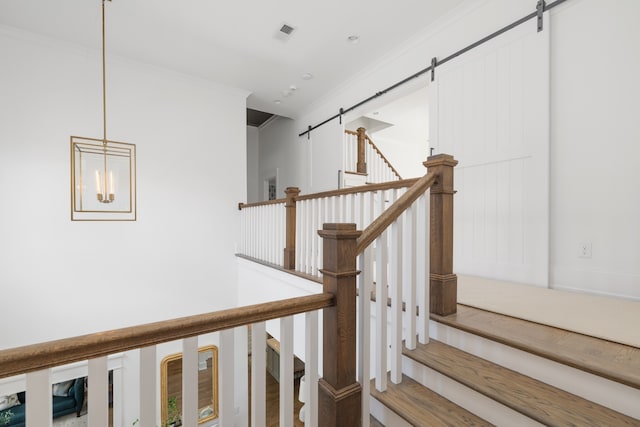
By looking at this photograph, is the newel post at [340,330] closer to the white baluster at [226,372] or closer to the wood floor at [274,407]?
the white baluster at [226,372]

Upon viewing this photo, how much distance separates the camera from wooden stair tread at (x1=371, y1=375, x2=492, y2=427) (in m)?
1.31

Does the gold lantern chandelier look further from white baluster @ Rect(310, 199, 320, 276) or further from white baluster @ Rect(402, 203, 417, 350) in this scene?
white baluster @ Rect(402, 203, 417, 350)

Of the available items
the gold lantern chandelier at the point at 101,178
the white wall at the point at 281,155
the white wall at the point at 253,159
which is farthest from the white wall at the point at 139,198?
the white wall at the point at 253,159

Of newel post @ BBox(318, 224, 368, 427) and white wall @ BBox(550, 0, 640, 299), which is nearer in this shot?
newel post @ BBox(318, 224, 368, 427)

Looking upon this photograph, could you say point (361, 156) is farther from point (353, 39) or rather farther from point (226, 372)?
point (226, 372)

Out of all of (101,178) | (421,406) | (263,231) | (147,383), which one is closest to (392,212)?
(421,406)

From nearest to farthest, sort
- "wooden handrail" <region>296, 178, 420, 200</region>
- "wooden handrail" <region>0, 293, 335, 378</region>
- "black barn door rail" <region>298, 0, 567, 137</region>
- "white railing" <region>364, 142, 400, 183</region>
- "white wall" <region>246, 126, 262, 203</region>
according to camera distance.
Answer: "wooden handrail" <region>0, 293, 335, 378</region>
"wooden handrail" <region>296, 178, 420, 200</region>
"black barn door rail" <region>298, 0, 567, 137</region>
"white railing" <region>364, 142, 400, 183</region>
"white wall" <region>246, 126, 262, 203</region>

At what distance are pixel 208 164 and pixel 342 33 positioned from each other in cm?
272

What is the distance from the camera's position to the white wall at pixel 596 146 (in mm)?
1978

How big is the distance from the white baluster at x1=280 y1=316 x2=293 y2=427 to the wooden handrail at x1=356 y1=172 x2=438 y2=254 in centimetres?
44

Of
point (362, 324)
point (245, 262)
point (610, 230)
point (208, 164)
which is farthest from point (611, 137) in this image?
point (208, 164)

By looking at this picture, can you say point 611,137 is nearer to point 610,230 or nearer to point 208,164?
point 610,230

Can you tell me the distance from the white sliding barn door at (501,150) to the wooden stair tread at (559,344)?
105cm

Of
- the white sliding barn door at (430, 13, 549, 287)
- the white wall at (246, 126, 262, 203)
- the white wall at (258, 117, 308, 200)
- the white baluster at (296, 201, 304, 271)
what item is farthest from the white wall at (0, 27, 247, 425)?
the white sliding barn door at (430, 13, 549, 287)
